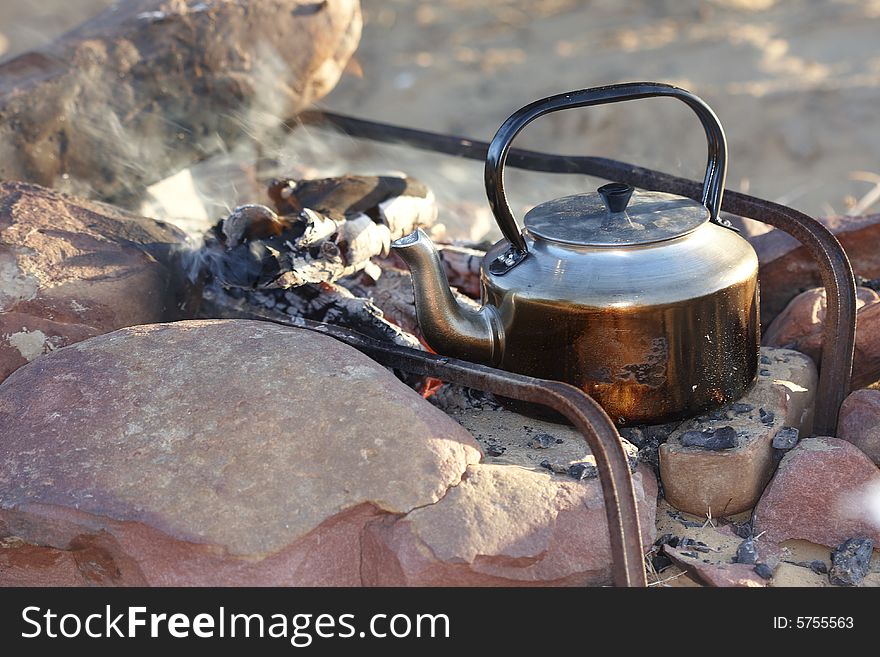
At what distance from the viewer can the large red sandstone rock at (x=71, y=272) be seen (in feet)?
7.79

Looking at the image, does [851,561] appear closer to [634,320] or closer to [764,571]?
[764,571]

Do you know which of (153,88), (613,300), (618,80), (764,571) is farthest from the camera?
(618,80)

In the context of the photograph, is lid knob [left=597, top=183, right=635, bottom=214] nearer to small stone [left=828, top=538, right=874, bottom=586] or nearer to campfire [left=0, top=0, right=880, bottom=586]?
campfire [left=0, top=0, right=880, bottom=586]

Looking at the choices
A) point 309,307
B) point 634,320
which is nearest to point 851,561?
point 634,320

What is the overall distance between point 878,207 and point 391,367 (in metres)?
3.39

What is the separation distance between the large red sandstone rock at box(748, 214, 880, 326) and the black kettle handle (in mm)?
690

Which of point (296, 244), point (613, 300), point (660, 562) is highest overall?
point (613, 300)

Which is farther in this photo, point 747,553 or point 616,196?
point 616,196

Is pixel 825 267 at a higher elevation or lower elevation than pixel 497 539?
higher

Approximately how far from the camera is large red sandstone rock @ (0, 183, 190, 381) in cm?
238

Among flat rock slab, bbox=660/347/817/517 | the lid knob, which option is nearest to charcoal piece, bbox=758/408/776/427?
flat rock slab, bbox=660/347/817/517

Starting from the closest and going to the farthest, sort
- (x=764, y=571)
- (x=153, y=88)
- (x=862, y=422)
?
(x=764, y=571)
(x=862, y=422)
(x=153, y=88)

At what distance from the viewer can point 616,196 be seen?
215cm

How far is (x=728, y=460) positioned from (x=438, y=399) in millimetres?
701
